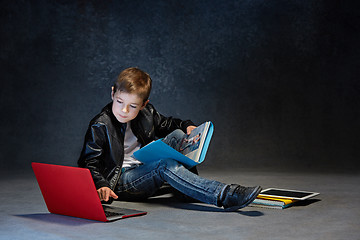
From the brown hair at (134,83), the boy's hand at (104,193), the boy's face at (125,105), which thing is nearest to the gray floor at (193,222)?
the boy's hand at (104,193)

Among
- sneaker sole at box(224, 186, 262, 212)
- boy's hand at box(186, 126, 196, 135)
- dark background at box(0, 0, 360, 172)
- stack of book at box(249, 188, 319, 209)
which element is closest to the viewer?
sneaker sole at box(224, 186, 262, 212)

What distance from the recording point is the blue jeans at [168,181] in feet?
6.61

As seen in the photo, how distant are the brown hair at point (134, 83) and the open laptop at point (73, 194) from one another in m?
0.50

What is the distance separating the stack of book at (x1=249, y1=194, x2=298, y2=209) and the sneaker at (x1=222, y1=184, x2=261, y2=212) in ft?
0.73

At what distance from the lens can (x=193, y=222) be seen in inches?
75.6

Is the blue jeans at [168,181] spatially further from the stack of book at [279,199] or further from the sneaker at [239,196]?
the stack of book at [279,199]

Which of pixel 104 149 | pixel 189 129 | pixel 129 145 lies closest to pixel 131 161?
pixel 129 145

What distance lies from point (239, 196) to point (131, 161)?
2.10 feet

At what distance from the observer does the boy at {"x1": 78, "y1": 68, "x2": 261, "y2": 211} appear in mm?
2006

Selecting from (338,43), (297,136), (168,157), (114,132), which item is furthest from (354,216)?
(338,43)

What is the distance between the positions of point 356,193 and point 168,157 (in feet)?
3.43

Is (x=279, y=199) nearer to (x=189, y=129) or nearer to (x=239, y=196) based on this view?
(x=239, y=196)

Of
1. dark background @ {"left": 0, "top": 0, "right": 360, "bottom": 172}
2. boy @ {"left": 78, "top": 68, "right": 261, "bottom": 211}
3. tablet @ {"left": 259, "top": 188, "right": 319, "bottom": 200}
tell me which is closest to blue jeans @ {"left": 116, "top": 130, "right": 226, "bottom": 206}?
boy @ {"left": 78, "top": 68, "right": 261, "bottom": 211}

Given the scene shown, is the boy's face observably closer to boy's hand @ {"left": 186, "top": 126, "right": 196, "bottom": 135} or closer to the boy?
the boy
